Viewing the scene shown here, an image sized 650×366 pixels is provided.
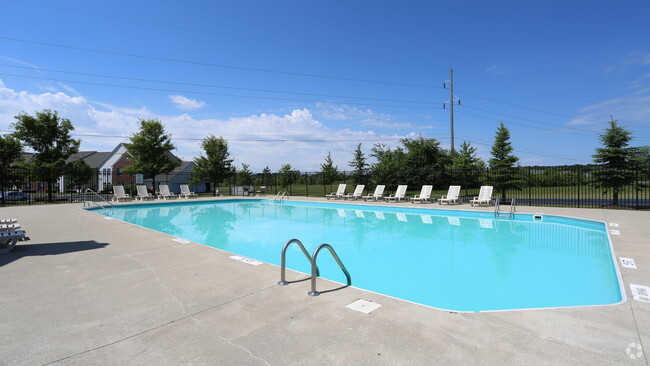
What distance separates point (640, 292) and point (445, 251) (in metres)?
4.16

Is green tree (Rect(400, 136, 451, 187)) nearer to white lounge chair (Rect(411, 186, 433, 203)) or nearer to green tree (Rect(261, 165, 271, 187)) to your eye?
white lounge chair (Rect(411, 186, 433, 203))

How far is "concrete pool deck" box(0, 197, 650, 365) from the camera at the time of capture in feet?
7.85

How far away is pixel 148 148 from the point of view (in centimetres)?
2328

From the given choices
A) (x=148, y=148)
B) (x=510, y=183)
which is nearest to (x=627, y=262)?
(x=510, y=183)

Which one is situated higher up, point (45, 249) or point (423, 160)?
point (423, 160)

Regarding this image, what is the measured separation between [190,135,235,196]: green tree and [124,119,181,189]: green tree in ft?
7.77

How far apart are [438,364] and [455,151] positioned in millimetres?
29306

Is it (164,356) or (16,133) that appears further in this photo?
(16,133)

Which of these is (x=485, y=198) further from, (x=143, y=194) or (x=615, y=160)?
(x=143, y=194)

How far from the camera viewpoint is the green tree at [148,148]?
23.1m

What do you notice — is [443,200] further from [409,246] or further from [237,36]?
[237,36]

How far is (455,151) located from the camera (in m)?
29.1

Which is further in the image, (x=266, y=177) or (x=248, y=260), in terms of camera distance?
(x=266, y=177)

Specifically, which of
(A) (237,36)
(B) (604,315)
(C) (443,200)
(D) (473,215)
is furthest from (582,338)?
(A) (237,36)
